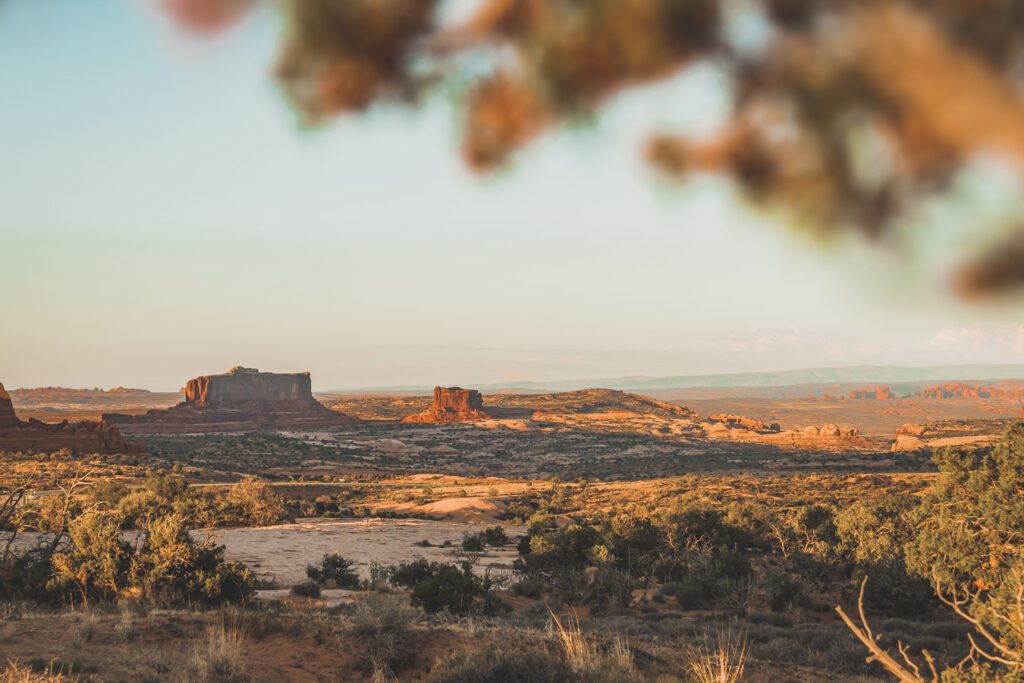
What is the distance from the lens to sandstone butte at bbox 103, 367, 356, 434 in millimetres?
101938

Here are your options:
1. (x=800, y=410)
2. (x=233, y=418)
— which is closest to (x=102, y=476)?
(x=233, y=418)

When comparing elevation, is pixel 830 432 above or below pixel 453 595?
below

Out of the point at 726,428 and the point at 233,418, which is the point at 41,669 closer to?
the point at 726,428

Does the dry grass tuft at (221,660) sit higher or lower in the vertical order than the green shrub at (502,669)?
higher

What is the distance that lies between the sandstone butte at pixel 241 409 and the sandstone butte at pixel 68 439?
3497cm

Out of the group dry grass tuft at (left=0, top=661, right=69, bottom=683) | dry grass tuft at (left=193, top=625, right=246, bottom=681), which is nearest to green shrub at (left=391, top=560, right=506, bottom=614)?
dry grass tuft at (left=193, top=625, right=246, bottom=681)

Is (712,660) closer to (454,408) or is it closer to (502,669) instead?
(502,669)

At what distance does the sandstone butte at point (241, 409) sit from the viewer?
101938 mm

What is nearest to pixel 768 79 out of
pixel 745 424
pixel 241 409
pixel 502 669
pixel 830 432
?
pixel 502 669

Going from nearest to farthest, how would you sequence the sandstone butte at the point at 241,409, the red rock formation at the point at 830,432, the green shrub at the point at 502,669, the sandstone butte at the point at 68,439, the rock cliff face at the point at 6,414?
the green shrub at the point at 502,669 < the sandstone butte at the point at 68,439 < the rock cliff face at the point at 6,414 < the red rock formation at the point at 830,432 < the sandstone butte at the point at 241,409

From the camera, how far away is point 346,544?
24.5 m

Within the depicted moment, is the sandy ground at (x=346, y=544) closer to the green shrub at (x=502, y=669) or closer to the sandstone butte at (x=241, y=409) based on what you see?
the green shrub at (x=502, y=669)

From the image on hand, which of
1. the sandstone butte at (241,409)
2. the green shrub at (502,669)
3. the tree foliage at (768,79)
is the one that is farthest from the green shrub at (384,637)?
the sandstone butte at (241,409)

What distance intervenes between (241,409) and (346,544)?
10671 cm
